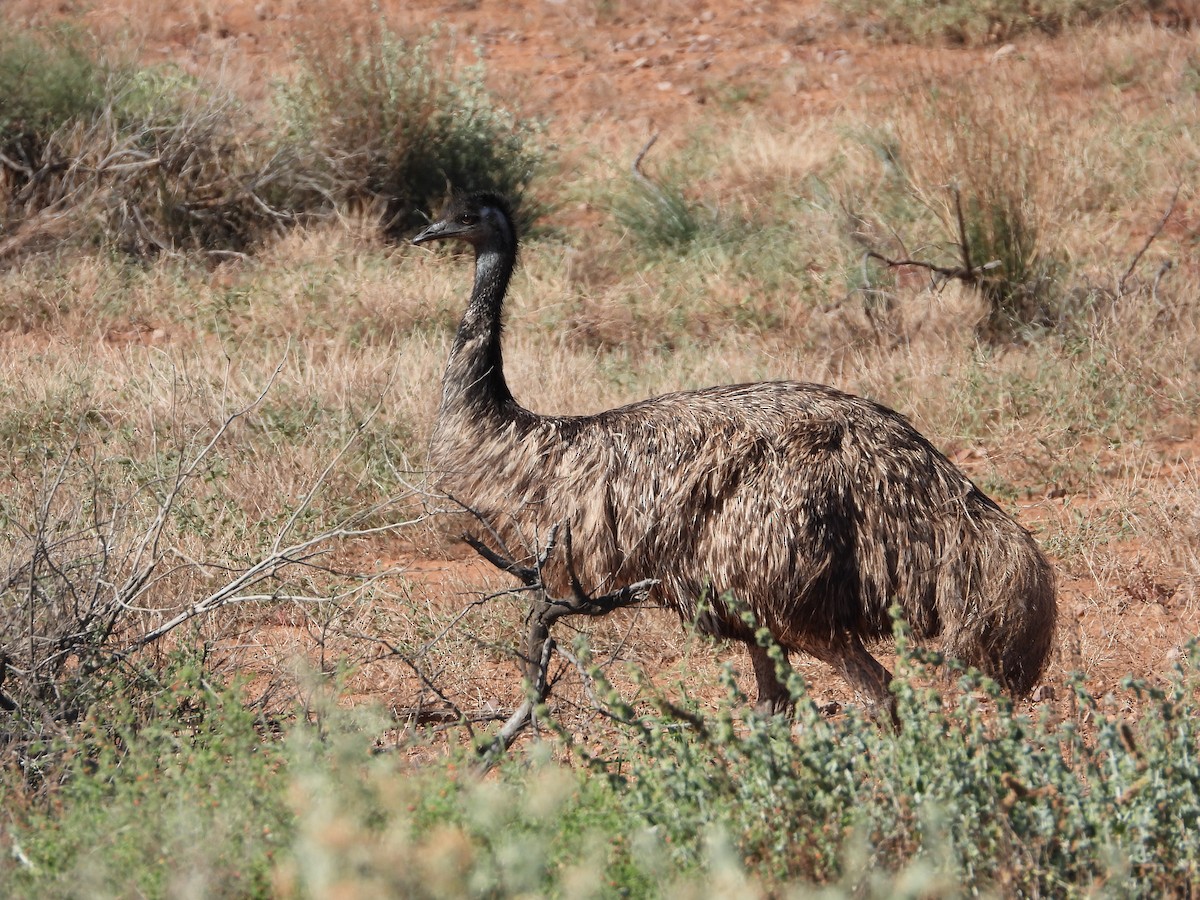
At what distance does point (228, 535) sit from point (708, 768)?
2.46 meters

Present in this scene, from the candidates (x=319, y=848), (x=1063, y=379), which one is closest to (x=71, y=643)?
(x=319, y=848)

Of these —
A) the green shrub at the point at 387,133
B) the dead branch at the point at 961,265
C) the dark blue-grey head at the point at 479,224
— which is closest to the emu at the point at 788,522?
the dark blue-grey head at the point at 479,224

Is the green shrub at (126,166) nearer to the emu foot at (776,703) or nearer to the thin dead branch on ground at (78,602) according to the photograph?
the thin dead branch on ground at (78,602)

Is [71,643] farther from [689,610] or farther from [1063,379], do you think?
[1063,379]

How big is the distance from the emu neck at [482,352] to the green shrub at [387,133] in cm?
464

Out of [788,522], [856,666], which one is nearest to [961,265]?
[856,666]

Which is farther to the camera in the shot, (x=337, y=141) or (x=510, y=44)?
(x=510, y=44)

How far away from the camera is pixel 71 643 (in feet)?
12.8

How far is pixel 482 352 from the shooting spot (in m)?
5.04

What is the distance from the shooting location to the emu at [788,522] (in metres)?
4.31

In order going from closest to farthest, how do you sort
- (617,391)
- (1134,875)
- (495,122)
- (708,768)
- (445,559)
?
(1134,875) → (708,768) → (445,559) → (617,391) → (495,122)

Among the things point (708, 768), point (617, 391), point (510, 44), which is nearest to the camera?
point (708, 768)

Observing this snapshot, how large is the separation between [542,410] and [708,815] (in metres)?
4.20

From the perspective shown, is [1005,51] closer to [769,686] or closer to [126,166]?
[126,166]
